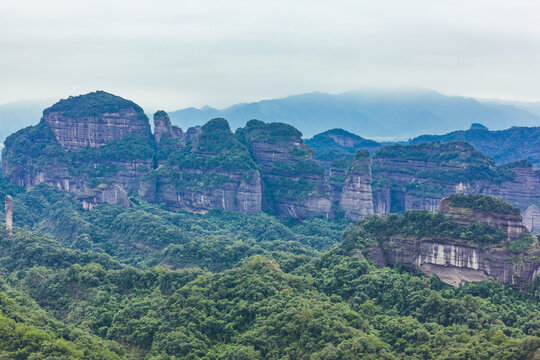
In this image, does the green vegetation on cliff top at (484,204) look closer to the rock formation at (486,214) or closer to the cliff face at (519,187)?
the rock formation at (486,214)

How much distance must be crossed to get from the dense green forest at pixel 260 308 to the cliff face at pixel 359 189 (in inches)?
1228

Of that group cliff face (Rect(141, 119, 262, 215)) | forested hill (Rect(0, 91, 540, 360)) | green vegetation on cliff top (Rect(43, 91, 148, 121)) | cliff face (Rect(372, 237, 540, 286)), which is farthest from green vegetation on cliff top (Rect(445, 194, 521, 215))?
green vegetation on cliff top (Rect(43, 91, 148, 121))

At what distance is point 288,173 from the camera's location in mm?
89625

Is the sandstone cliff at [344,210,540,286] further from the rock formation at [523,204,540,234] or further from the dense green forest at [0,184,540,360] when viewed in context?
the rock formation at [523,204,540,234]

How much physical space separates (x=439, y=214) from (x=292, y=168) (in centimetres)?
4200

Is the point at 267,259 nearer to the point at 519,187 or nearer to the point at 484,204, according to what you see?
the point at 484,204

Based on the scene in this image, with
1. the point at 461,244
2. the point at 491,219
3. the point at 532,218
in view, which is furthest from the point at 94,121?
the point at 491,219

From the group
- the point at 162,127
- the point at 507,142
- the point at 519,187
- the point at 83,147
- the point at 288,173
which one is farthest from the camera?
the point at 507,142

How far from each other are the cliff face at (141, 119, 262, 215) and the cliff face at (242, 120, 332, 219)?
135 inches

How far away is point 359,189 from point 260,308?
49.5 metres

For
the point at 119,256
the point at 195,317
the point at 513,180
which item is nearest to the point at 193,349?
the point at 195,317

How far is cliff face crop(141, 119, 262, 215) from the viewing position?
86188mm

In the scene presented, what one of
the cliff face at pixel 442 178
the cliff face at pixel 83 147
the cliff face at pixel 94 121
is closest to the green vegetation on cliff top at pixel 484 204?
the cliff face at pixel 442 178

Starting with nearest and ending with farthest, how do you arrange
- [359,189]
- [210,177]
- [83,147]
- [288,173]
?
[359,189] < [210,177] < [288,173] < [83,147]
